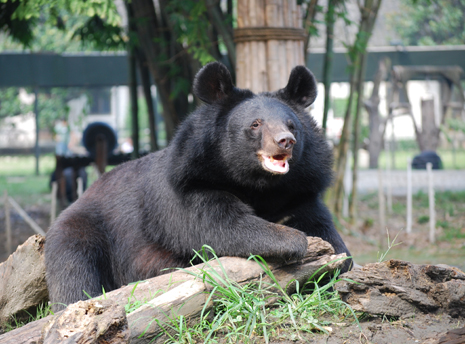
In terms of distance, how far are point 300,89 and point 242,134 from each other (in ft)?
2.08

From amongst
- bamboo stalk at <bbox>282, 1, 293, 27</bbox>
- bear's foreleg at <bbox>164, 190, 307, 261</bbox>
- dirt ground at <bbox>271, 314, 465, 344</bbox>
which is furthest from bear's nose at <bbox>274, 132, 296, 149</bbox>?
bamboo stalk at <bbox>282, 1, 293, 27</bbox>

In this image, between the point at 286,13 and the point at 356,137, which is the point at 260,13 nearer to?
the point at 286,13

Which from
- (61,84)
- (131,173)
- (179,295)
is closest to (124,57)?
(61,84)

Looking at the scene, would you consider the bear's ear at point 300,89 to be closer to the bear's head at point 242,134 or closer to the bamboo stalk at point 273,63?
the bear's head at point 242,134

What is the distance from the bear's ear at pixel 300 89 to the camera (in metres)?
3.32

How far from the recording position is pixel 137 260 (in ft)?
11.0

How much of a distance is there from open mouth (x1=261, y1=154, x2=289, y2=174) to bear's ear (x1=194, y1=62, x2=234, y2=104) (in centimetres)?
56

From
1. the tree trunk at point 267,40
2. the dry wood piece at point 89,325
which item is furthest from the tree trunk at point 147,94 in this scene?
the dry wood piece at point 89,325

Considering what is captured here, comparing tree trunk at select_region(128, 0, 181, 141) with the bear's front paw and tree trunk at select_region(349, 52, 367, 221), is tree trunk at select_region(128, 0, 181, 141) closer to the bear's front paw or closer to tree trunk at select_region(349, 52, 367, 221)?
tree trunk at select_region(349, 52, 367, 221)

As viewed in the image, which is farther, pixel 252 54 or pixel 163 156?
pixel 252 54

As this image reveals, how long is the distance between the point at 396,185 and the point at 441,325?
10083mm

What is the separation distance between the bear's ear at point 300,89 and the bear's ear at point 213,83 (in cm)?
39

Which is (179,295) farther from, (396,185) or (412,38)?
(412,38)

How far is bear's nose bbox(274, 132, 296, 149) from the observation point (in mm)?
2730
